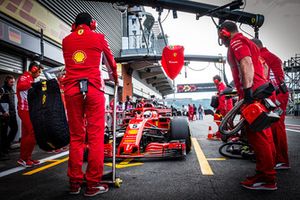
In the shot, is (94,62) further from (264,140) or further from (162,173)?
(264,140)

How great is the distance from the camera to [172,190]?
247cm

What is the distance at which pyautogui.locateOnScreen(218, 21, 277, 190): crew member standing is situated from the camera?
248 centimetres

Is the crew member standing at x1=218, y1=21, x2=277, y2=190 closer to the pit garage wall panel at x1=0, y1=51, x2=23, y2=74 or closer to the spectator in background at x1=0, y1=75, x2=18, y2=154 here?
the spectator in background at x1=0, y1=75, x2=18, y2=154

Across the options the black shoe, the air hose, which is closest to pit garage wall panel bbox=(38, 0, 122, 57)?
the black shoe

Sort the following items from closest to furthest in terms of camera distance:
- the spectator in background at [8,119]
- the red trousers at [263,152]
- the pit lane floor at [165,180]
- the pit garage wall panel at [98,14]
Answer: the pit lane floor at [165,180], the red trousers at [263,152], the spectator in background at [8,119], the pit garage wall panel at [98,14]

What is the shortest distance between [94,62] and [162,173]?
65.0 inches

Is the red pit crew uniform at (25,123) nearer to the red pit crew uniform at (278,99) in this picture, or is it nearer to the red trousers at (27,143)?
the red trousers at (27,143)

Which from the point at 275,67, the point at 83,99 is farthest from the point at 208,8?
the point at 83,99

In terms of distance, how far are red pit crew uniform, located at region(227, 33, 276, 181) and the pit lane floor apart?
251 millimetres

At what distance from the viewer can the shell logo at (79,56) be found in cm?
261

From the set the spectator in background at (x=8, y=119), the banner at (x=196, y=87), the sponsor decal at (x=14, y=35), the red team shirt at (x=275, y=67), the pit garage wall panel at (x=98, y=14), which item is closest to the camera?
the red team shirt at (x=275, y=67)

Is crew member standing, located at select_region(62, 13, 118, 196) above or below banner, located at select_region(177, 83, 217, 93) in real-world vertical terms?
below

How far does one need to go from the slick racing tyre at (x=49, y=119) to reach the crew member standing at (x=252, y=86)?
6.43ft

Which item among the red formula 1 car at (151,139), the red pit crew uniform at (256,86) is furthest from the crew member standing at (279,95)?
the red formula 1 car at (151,139)
